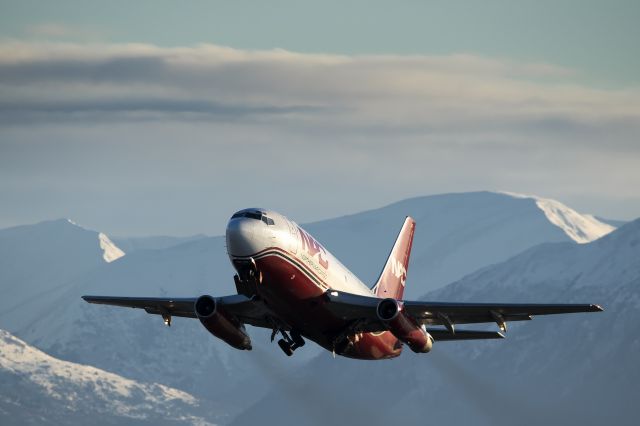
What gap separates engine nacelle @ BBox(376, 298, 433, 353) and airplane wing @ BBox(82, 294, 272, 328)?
7932 mm

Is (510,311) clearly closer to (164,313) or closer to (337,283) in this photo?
(337,283)

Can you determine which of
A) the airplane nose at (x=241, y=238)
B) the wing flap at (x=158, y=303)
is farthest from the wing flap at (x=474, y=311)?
the wing flap at (x=158, y=303)

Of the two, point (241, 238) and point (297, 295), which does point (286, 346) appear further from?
point (241, 238)

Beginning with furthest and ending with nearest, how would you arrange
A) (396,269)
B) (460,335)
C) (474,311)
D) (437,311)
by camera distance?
(396,269) < (460,335) < (437,311) < (474,311)

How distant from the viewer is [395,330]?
90.7 metres

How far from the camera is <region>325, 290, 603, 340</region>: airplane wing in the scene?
3556 inches

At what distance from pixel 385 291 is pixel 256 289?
28.2 m

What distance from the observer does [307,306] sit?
90.1 metres

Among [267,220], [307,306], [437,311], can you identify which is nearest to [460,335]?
[437,311]

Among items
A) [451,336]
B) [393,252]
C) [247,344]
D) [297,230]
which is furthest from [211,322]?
[393,252]

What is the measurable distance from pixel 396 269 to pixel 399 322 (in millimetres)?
27056

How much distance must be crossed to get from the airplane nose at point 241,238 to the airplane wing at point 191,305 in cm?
849

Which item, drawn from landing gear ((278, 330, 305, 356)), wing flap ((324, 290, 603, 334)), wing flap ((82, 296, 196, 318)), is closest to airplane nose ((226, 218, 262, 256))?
wing flap ((324, 290, 603, 334))

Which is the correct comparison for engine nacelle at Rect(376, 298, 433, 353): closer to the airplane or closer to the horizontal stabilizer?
the airplane
